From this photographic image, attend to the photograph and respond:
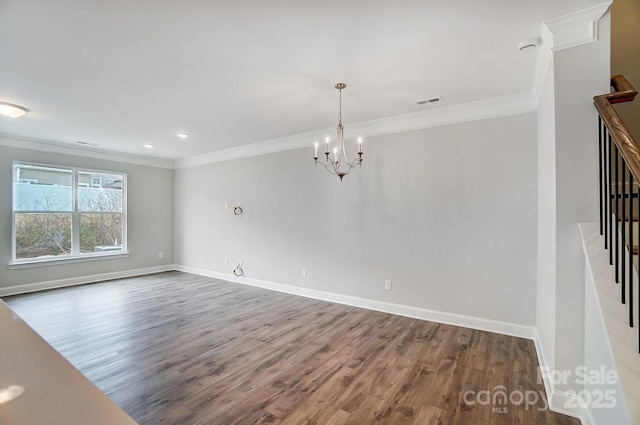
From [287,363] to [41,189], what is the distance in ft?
18.6

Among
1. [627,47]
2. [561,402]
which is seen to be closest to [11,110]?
[561,402]

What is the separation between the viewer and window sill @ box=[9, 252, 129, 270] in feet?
Answer: 16.1

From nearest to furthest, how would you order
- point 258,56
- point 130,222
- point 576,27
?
1. point 576,27
2. point 258,56
3. point 130,222

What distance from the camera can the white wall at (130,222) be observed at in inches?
190

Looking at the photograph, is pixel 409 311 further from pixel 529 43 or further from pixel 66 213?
pixel 66 213

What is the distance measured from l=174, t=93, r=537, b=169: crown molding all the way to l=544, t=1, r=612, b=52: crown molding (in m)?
1.22

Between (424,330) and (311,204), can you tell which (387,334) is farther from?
(311,204)

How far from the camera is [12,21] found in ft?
6.60

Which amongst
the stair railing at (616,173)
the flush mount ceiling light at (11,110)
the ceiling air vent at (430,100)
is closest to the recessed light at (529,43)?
the stair railing at (616,173)

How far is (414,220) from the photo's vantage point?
3.84 metres

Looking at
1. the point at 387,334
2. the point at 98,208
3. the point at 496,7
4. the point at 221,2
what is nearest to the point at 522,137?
the point at 496,7

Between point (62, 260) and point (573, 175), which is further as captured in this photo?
point (62, 260)

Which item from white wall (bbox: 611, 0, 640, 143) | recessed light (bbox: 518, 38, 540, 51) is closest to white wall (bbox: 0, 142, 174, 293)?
recessed light (bbox: 518, 38, 540, 51)

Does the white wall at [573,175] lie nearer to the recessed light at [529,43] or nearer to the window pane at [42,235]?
the recessed light at [529,43]
